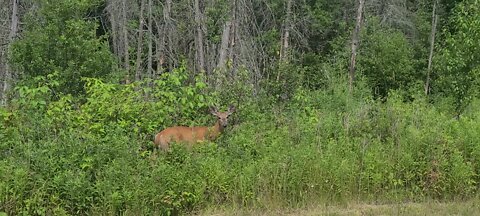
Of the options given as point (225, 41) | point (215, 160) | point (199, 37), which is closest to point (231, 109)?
point (215, 160)

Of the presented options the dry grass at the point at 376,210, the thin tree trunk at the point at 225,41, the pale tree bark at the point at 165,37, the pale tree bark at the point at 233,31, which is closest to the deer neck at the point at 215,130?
the dry grass at the point at 376,210

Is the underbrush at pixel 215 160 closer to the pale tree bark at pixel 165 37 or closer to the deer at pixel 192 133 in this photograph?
the deer at pixel 192 133

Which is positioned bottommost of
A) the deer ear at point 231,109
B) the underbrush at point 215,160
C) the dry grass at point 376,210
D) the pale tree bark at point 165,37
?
the dry grass at point 376,210

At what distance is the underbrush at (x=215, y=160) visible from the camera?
23.0ft

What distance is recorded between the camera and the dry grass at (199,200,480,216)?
24.3 ft

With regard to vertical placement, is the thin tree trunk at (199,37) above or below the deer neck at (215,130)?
above

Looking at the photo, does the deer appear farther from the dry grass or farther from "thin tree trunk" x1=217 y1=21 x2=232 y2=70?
"thin tree trunk" x1=217 y1=21 x2=232 y2=70

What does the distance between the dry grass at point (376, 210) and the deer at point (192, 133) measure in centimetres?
152

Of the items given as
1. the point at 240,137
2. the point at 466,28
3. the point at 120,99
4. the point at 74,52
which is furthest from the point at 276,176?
the point at 466,28

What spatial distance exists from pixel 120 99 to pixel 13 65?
284 inches

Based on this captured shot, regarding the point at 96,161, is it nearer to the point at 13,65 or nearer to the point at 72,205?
the point at 72,205

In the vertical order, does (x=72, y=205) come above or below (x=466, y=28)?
below

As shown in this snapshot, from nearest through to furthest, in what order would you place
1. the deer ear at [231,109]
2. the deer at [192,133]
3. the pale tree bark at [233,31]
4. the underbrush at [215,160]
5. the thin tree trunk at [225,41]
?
the underbrush at [215,160], the deer at [192,133], the deer ear at [231,109], the pale tree bark at [233,31], the thin tree trunk at [225,41]

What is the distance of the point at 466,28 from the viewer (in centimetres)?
1488
